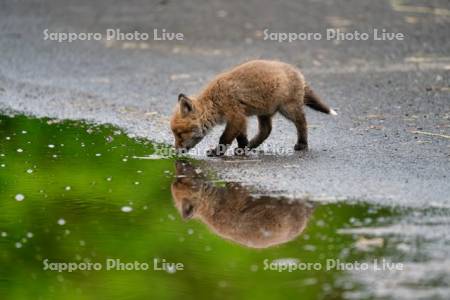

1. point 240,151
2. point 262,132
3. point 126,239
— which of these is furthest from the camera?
point 262,132

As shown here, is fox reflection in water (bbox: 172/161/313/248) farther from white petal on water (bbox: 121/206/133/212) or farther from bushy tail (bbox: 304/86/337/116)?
bushy tail (bbox: 304/86/337/116)

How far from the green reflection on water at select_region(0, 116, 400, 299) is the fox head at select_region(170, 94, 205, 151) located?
1.13 ft

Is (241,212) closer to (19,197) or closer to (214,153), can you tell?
(19,197)

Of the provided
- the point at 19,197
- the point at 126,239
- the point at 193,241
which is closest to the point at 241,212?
the point at 193,241

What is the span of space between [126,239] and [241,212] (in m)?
1.05

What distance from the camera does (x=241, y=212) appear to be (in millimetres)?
7871

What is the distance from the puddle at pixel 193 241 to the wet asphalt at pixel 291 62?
1.79 ft

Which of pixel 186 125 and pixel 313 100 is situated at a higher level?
pixel 313 100

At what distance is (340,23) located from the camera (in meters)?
18.0

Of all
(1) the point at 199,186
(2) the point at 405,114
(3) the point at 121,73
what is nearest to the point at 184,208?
(1) the point at 199,186

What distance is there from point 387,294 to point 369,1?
1429cm

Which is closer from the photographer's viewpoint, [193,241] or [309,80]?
[193,241]

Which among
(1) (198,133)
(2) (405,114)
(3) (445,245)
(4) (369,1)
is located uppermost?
(4) (369,1)

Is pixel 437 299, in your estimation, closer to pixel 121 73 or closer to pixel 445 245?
pixel 445 245
